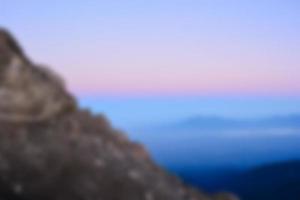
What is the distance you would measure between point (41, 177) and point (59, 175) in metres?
0.22

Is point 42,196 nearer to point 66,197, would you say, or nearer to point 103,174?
point 66,197

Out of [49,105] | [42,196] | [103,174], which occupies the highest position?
[49,105]

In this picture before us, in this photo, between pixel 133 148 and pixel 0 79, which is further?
pixel 133 148

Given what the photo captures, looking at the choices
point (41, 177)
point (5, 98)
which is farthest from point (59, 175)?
point (5, 98)

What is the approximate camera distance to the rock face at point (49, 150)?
22.2ft

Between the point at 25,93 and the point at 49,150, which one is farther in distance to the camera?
the point at 49,150

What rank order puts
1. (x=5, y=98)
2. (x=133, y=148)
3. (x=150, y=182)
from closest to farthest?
1. (x=5, y=98)
2. (x=150, y=182)
3. (x=133, y=148)

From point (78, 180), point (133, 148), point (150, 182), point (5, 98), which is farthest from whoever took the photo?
point (133, 148)

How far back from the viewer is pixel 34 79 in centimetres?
679

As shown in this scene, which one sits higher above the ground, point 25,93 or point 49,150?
point 25,93

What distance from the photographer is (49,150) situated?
6.94 meters

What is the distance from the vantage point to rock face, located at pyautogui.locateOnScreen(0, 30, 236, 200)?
6.75 metres

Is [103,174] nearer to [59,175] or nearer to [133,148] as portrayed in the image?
[59,175]

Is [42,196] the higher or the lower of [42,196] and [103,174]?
the lower
